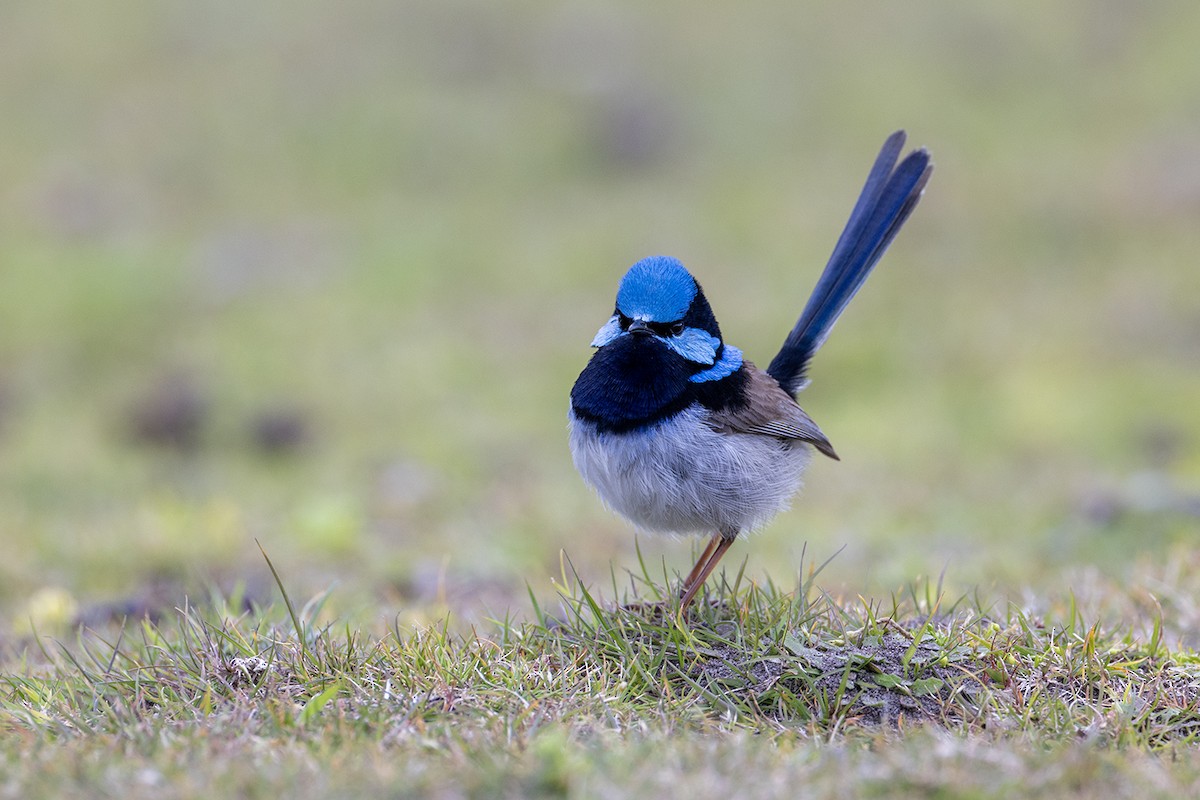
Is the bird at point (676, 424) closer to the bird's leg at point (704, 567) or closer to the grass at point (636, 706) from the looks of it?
the bird's leg at point (704, 567)

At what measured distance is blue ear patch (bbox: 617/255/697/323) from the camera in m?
4.30

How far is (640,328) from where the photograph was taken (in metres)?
4.28

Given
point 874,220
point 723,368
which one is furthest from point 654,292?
point 874,220

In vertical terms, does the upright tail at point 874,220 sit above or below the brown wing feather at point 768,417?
above

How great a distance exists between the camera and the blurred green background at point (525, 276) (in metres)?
7.27

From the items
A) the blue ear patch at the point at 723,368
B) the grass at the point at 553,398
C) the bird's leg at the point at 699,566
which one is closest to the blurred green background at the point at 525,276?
the grass at the point at 553,398

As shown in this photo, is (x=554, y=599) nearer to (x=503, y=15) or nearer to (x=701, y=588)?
(x=701, y=588)

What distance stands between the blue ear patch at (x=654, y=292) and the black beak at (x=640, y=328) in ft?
0.06

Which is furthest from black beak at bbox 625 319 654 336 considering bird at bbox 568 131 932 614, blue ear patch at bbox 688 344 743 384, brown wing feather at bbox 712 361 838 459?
brown wing feather at bbox 712 361 838 459

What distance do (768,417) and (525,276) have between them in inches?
295

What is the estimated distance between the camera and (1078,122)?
13766mm

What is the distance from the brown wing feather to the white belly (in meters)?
0.05

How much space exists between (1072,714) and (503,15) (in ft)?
45.0

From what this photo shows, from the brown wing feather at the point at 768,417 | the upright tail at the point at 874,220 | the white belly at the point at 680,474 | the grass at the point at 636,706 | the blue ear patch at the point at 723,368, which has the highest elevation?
the upright tail at the point at 874,220
